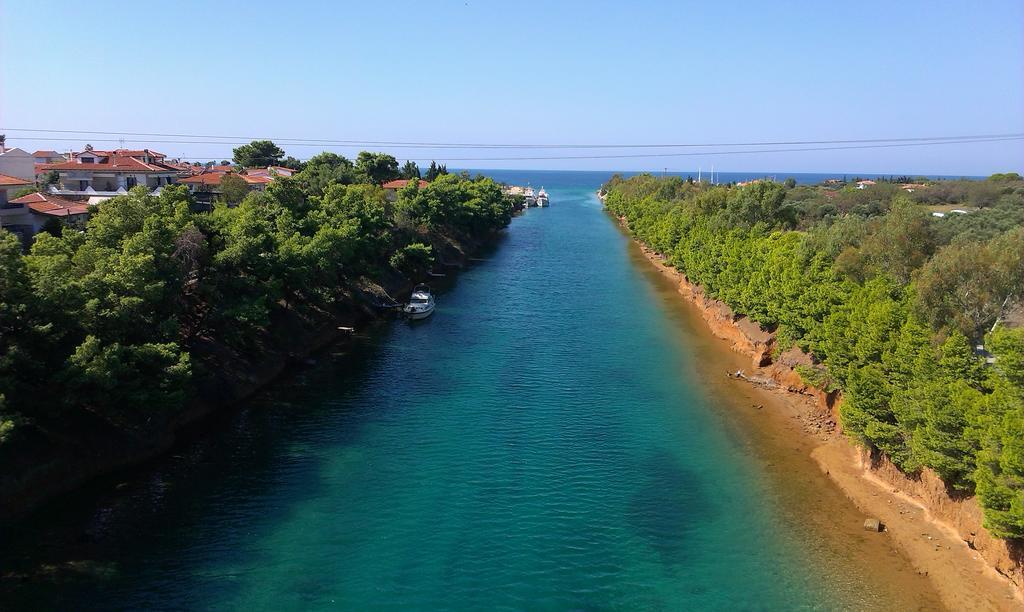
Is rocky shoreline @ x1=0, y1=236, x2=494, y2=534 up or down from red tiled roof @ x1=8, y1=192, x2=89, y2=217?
down

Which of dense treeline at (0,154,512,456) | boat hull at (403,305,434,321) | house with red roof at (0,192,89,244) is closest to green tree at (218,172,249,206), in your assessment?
dense treeline at (0,154,512,456)

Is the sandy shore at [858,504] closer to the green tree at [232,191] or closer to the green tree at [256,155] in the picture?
the green tree at [232,191]

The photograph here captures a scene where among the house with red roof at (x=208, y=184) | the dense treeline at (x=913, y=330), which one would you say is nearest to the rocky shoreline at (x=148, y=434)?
the house with red roof at (x=208, y=184)

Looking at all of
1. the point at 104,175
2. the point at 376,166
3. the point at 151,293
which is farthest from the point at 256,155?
the point at 151,293

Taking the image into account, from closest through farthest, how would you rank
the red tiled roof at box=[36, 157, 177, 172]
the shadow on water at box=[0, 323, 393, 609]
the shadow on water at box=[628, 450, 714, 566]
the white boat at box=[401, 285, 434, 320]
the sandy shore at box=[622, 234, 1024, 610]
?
the shadow on water at box=[0, 323, 393, 609], the sandy shore at box=[622, 234, 1024, 610], the shadow on water at box=[628, 450, 714, 566], the white boat at box=[401, 285, 434, 320], the red tiled roof at box=[36, 157, 177, 172]

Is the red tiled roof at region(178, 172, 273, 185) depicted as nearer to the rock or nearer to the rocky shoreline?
the rocky shoreline

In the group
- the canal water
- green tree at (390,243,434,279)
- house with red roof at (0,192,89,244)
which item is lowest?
the canal water

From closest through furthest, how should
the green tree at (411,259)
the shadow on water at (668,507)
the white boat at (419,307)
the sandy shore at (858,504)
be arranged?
the sandy shore at (858,504) < the shadow on water at (668,507) < the white boat at (419,307) < the green tree at (411,259)
